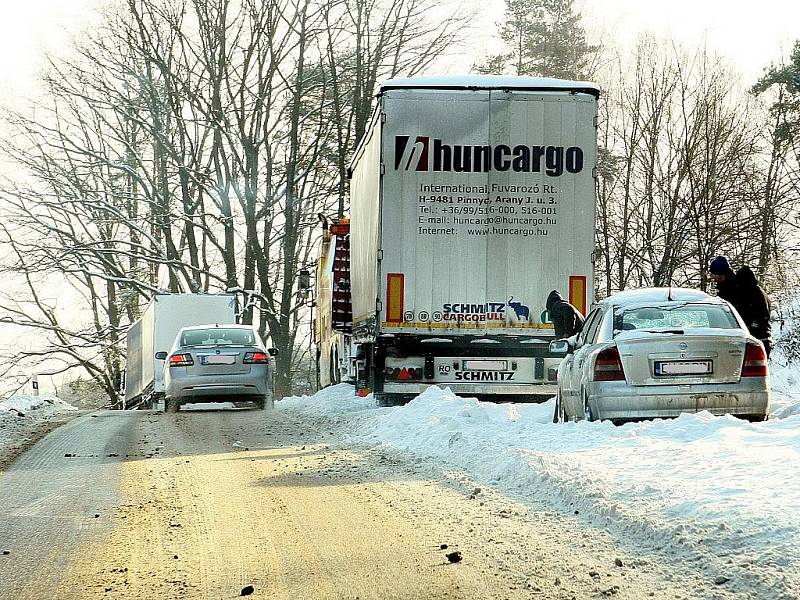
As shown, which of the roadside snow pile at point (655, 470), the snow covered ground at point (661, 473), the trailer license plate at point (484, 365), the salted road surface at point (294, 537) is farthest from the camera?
the trailer license plate at point (484, 365)

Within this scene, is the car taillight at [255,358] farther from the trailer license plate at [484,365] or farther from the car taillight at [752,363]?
the car taillight at [752,363]

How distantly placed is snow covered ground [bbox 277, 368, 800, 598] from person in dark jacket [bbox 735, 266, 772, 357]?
2.76 feet

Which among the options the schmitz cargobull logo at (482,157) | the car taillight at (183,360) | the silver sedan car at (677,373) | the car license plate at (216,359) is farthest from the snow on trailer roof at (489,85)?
the car taillight at (183,360)

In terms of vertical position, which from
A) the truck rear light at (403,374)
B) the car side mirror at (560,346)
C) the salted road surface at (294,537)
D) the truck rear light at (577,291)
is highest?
the truck rear light at (577,291)

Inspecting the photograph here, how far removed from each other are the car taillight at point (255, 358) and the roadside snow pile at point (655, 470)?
719 centimetres

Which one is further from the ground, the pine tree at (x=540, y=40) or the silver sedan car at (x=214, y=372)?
the pine tree at (x=540, y=40)

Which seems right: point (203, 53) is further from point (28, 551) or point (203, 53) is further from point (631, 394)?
point (28, 551)

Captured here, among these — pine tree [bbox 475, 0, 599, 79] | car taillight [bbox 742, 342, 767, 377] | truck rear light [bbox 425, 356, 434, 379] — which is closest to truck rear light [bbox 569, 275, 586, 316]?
truck rear light [bbox 425, 356, 434, 379]

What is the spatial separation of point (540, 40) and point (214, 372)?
3146 centimetres

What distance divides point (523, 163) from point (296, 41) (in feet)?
76.9

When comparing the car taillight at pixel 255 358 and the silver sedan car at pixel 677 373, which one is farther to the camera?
the car taillight at pixel 255 358

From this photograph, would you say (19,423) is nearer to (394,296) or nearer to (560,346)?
(394,296)

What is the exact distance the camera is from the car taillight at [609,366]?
11492 mm

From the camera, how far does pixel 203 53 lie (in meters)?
37.8
